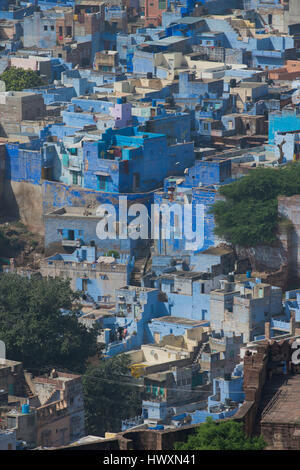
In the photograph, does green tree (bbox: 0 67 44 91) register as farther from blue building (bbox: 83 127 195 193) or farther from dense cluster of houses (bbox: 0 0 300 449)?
blue building (bbox: 83 127 195 193)

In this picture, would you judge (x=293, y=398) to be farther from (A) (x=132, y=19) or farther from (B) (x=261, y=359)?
(A) (x=132, y=19)

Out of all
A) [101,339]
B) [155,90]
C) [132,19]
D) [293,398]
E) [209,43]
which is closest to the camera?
[293,398]

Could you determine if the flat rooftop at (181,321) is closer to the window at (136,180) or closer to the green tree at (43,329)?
the green tree at (43,329)

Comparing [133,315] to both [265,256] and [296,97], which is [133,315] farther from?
[296,97]

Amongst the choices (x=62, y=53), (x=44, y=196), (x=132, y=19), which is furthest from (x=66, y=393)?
(x=132, y=19)

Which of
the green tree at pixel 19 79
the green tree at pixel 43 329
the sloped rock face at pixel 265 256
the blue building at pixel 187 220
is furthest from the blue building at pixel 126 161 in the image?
the green tree at pixel 19 79
